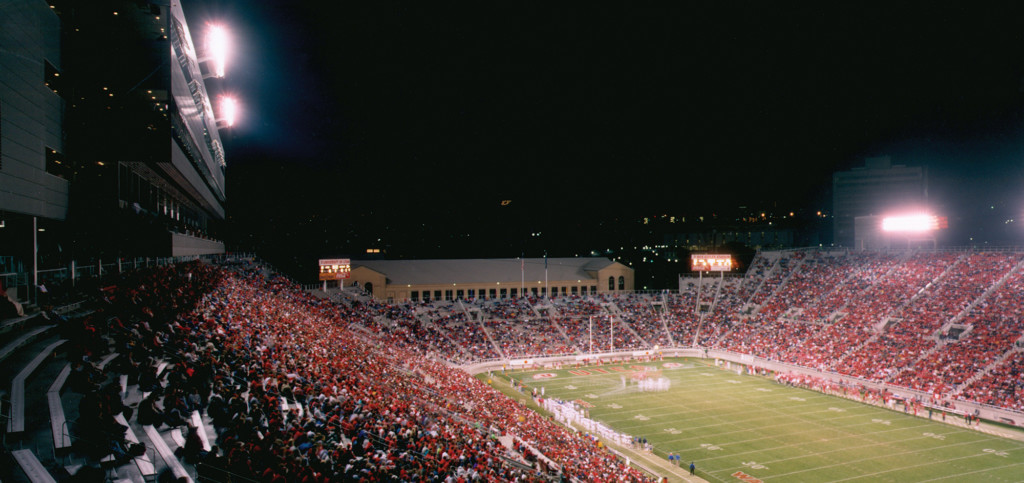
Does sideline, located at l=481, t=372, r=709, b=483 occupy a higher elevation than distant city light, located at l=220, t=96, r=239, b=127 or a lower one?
lower

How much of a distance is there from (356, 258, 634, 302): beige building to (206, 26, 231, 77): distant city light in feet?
87.7

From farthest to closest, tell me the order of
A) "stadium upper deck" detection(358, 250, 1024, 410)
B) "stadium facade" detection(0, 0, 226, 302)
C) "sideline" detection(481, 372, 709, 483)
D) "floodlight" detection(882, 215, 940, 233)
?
"floodlight" detection(882, 215, 940, 233) → "stadium upper deck" detection(358, 250, 1024, 410) → "sideline" detection(481, 372, 709, 483) → "stadium facade" detection(0, 0, 226, 302)

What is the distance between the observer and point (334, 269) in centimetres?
5822

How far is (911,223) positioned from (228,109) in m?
69.1

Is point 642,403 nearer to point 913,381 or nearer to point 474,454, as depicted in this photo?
point 913,381

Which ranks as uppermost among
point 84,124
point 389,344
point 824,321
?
point 84,124

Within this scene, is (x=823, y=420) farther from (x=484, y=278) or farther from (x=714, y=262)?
(x=484, y=278)

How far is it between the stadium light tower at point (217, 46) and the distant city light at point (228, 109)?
8.33 metres

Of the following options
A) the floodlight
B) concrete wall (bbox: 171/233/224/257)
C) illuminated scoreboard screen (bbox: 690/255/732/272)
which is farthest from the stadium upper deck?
concrete wall (bbox: 171/233/224/257)

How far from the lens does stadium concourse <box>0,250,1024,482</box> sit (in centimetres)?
1088

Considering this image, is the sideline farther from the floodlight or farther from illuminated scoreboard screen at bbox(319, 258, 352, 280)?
the floodlight

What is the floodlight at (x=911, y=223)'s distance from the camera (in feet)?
199

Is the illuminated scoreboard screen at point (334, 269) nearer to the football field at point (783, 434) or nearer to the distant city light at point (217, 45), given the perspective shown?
the distant city light at point (217, 45)

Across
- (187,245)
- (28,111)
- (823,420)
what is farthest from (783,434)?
(28,111)
